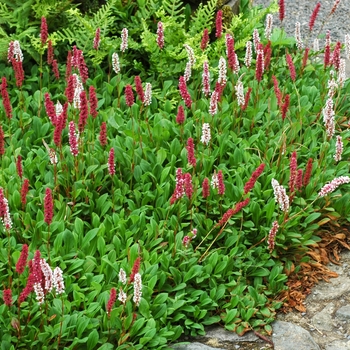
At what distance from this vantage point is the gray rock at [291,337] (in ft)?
14.6

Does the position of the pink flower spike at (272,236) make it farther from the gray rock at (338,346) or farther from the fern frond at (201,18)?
the fern frond at (201,18)

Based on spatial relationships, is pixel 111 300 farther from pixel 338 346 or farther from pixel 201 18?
pixel 201 18

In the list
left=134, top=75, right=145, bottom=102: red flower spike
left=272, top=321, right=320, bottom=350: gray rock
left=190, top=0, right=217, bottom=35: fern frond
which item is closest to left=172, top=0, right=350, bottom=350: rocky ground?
left=272, top=321, right=320, bottom=350: gray rock

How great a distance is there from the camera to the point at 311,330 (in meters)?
4.64

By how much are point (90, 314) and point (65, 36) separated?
325cm

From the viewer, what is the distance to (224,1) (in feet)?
24.1

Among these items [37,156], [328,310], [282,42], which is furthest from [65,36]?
[328,310]

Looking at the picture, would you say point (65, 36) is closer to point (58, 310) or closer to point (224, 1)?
point (224, 1)

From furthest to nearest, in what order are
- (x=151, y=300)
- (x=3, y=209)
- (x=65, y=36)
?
1. (x=65, y=36)
2. (x=151, y=300)
3. (x=3, y=209)

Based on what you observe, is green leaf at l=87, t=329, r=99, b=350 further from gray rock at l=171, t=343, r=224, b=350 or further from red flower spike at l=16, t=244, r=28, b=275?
red flower spike at l=16, t=244, r=28, b=275

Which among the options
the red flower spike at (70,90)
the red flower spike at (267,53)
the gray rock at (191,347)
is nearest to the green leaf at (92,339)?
the gray rock at (191,347)

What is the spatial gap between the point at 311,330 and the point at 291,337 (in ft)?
0.69

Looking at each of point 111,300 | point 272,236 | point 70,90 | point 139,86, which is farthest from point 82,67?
point 111,300

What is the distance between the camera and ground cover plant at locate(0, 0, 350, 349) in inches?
167
